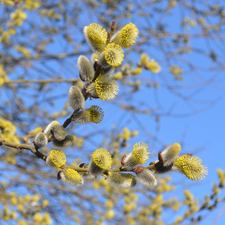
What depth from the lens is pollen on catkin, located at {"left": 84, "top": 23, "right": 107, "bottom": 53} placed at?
938mm

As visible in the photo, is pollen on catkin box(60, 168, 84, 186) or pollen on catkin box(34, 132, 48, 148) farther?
pollen on catkin box(34, 132, 48, 148)

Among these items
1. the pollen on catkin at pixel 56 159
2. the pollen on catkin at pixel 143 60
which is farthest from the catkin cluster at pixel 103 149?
the pollen on catkin at pixel 143 60

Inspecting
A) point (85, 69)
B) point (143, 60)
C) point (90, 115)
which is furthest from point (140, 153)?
point (143, 60)

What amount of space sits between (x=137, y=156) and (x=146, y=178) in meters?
0.10

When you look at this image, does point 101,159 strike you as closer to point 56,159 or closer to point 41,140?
point 56,159

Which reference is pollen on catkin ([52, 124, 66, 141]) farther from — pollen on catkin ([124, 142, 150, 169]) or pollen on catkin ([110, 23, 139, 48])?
pollen on catkin ([110, 23, 139, 48])

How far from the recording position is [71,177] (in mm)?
987

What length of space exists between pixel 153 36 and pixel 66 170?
320cm

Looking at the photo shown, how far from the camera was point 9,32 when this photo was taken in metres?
3.21

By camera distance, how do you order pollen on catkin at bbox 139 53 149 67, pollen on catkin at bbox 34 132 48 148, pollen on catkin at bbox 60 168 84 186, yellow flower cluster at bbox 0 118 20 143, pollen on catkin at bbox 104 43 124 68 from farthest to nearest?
pollen on catkin at bbox 139 53 149 67 < yellow flower cluster at bbox 0 118 20 143 < pollen on catkin at bbox 34 132 48 148 < pollen on catkin at bbox 60 168 84 186 < pollen on catkin at bbox 104 43 124 68

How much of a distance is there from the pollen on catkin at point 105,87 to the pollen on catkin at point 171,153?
1.07 ft

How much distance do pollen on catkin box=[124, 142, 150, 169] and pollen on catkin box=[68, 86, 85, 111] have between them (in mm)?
294

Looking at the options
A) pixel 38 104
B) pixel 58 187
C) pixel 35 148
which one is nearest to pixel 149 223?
pixel 58 187

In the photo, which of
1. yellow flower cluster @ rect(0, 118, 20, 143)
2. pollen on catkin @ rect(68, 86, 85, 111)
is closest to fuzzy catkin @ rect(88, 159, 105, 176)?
pollen on catkin @ rect(68, 86, 85, 111)
